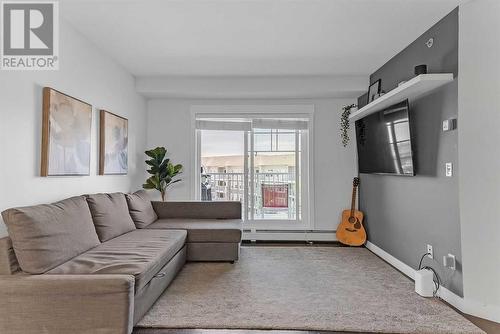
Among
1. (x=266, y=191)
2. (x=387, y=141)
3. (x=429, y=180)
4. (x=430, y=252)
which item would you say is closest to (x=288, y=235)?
(x=266, y=191)

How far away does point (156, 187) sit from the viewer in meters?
4.46

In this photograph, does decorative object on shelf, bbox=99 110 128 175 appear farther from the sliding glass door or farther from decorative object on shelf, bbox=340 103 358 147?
decorative object on shelf, bbox=340 103 358 147

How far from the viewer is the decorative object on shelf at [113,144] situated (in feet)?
11.3

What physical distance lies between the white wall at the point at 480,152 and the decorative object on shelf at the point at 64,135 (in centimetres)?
336

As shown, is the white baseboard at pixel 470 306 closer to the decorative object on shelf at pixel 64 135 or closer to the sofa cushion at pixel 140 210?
the sofa cushion at pixel 140 210

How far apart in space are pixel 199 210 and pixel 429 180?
2806mm

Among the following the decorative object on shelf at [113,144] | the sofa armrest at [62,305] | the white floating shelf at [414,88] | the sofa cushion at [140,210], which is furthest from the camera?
the sofa cushion at [140,210]

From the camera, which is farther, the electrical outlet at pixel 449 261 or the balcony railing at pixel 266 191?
the balcony railing at pixel 266 191

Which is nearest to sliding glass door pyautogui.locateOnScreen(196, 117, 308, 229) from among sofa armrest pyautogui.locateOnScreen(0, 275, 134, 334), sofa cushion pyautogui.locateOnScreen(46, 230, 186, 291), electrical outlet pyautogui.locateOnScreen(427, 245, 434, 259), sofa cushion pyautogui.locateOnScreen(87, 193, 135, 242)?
sofa cushion pyautogui.locateOnScreen(87, 193, 135, 242)

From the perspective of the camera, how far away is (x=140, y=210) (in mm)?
3688

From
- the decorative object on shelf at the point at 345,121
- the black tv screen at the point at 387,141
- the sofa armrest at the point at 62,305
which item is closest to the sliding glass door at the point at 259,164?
the decorative object on shelf at the point at 345,121

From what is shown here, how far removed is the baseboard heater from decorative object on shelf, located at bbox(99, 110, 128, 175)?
214 cm

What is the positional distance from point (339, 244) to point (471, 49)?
10.0ft

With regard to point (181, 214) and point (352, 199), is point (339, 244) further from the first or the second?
point (181, 214)
